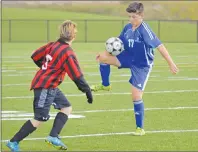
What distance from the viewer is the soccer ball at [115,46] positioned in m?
11.1

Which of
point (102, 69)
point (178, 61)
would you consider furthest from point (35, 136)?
point (178, 61)

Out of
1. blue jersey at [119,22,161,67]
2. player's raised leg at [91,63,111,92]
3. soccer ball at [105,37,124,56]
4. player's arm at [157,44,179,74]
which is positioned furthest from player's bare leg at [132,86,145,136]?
player's raised leg at [91,63,111,92]

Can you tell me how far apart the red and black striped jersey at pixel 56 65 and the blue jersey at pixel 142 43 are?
189 cm

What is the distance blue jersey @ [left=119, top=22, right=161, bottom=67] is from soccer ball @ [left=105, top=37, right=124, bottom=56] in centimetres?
25

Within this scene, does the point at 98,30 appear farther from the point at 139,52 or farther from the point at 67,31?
the point at 67,31

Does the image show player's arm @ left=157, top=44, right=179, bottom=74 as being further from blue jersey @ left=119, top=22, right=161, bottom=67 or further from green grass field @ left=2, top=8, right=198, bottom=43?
green grass field @ left=2, top=8, right=198, bottom=43

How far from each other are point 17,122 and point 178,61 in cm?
1427

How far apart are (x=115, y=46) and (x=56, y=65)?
234 centimetres

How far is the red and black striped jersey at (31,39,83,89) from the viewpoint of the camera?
8.91 metres

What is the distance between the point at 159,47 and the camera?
10492 mm

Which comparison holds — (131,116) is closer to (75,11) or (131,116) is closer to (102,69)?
(102,69)

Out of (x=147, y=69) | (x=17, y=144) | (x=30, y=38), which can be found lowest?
(x=30, y=38)

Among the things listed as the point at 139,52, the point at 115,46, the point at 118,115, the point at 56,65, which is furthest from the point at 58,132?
the point at 118,115

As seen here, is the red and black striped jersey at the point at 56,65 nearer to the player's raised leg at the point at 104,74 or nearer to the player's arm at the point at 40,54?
the player's arm at the point at 40,54
